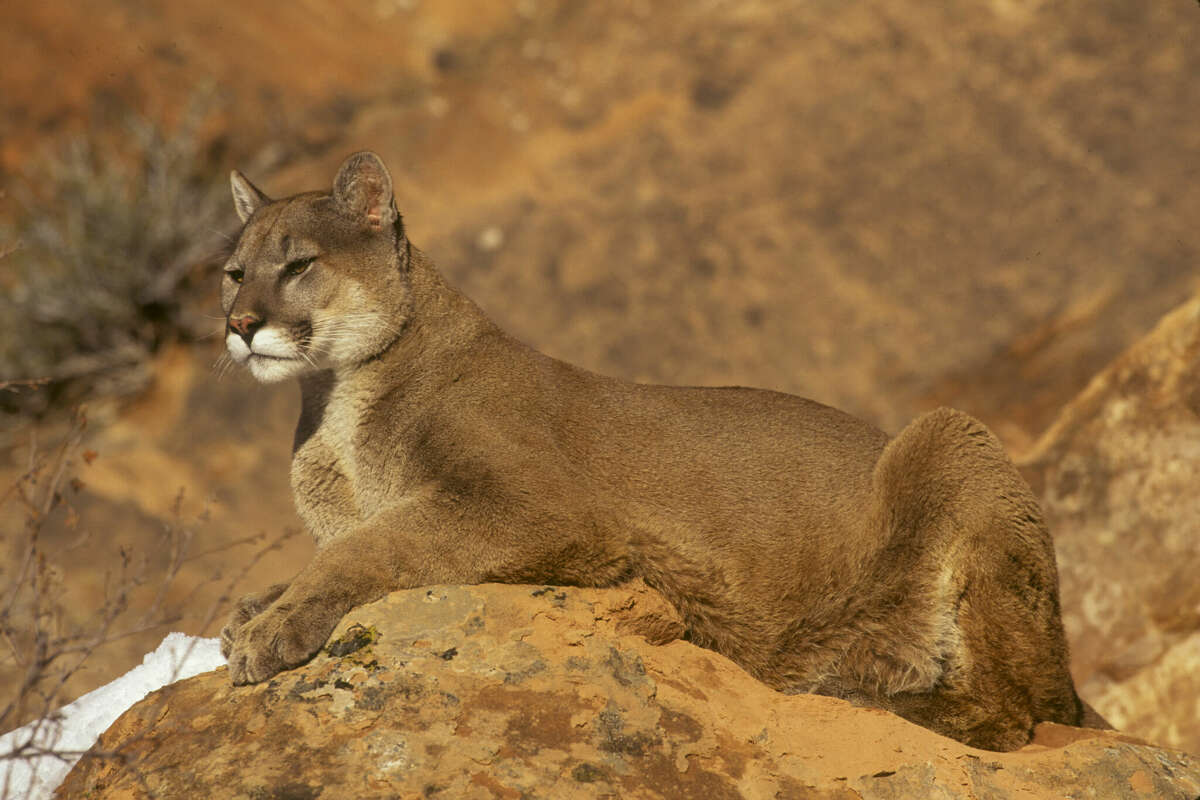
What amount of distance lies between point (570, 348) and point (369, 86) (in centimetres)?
400

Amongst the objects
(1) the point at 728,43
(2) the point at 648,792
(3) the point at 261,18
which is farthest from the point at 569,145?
(2) the point at 648,792

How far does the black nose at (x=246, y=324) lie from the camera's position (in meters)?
4.87

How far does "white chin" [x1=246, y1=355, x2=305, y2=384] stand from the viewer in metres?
5.00

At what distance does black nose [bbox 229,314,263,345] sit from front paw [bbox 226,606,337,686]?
4.31 ft

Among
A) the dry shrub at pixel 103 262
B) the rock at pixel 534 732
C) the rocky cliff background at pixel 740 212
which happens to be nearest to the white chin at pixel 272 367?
the rock at pixel 534 732

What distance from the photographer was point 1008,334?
28.5 ft

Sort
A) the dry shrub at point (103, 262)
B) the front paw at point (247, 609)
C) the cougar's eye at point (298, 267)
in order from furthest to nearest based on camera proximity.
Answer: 1. the dry shrub at point (103, 262)
2. the cougar's eye at point (298, 267)
3. the front paw at point (247, 609)

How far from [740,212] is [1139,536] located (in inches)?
164

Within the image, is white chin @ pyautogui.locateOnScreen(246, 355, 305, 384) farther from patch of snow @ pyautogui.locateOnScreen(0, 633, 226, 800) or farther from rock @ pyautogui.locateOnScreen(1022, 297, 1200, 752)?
rock @ pyautogui.locateOnScreen(1022, 297, 1200, 752)

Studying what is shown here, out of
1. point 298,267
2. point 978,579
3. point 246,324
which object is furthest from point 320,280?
point 978,579

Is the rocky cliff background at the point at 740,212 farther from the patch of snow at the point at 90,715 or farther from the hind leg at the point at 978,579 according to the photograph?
the hind leg at the point at 978,579

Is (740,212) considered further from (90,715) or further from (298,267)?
(90,715)

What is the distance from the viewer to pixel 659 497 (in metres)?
4.80

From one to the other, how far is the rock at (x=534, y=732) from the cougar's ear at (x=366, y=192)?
1866 millimetres
